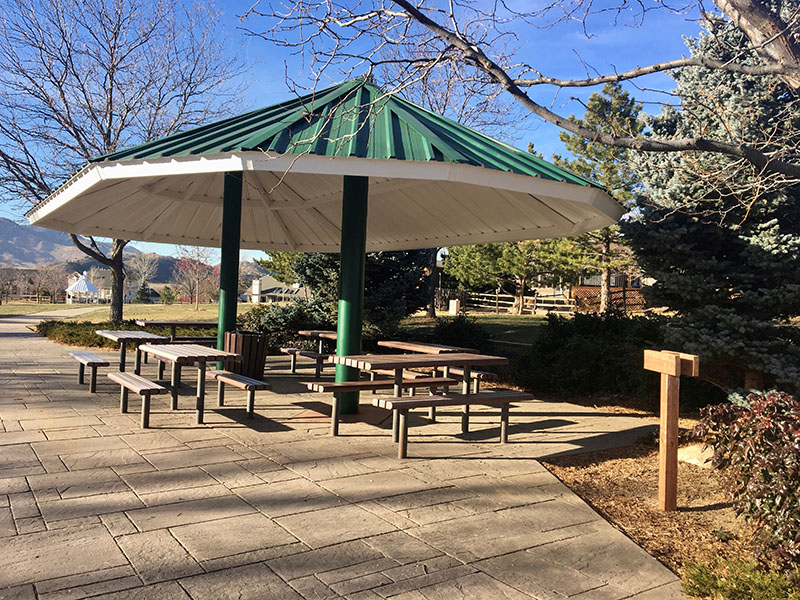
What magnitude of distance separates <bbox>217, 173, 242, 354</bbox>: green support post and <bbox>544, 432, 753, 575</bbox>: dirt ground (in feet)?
19.5

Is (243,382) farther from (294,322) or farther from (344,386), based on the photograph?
(294,322)

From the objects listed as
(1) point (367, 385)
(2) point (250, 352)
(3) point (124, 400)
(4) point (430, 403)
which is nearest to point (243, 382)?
(1) point (367, 385)

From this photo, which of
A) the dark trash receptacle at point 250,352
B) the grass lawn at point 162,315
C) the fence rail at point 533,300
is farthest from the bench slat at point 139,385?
the fence rail at point 533,300

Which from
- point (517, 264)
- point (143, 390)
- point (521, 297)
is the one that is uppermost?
point (517, 264)

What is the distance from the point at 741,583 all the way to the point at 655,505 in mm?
1615

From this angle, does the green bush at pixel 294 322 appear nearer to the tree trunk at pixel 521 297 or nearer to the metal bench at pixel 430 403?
the metal bench at pixel 430 403

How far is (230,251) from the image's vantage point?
392 inches

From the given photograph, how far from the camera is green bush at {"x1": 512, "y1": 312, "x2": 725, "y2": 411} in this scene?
30.7 feet

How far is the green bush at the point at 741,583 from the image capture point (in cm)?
310

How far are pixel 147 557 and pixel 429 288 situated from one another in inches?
535

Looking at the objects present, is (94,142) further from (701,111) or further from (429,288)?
(701,111)

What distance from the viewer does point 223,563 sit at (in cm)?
334

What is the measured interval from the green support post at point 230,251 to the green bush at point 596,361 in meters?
5.18

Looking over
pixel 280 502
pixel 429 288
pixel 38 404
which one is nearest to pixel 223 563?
pixel 280 502
